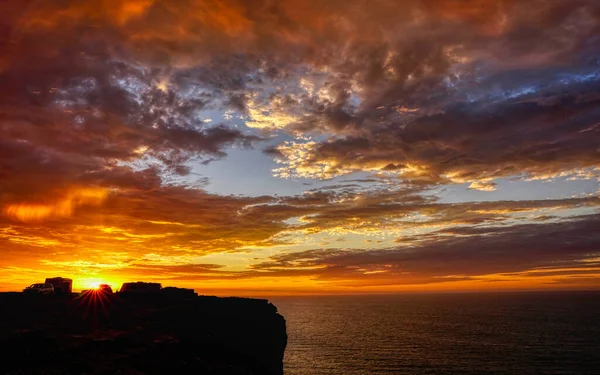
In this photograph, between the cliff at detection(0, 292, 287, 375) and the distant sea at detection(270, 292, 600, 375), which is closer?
the cliff at detection(0, 292, 287, 375)

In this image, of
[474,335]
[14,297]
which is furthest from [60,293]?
[474,335]

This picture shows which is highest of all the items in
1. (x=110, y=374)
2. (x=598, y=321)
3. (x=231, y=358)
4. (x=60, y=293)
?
(x=60, y=293)

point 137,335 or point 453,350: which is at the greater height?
point 137,335

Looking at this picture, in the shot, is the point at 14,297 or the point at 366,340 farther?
the point at 366,340

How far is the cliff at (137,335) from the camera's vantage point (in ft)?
148

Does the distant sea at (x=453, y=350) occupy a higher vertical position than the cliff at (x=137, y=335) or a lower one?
lower

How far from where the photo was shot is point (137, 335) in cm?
6128

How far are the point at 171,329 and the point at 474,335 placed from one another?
13545cm

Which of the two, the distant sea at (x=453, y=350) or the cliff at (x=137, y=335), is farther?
the distant sea at (x=453, y=350)

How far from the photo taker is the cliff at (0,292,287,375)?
45.2 m

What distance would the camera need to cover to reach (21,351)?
4575 cm

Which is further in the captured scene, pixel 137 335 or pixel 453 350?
pixel 453 350

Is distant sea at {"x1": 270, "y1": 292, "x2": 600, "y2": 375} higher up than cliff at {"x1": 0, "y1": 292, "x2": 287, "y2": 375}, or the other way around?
cliff at {"x1": 0, "y1": 292, "x2": 287, "y2": 375}

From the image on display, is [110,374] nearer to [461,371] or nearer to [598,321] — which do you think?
[461,371]
